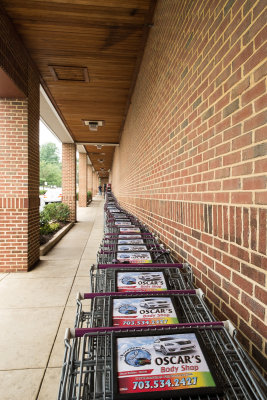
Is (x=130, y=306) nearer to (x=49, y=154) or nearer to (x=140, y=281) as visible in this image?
(x=140, y=281)

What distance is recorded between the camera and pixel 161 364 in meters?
1.12

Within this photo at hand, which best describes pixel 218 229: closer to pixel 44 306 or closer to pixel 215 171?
pixel 215 171

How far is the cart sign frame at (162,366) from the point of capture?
102 cm

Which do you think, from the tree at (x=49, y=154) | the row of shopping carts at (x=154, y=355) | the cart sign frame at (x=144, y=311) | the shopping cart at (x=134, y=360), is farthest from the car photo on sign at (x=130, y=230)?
the tree at (x=49, y=154)

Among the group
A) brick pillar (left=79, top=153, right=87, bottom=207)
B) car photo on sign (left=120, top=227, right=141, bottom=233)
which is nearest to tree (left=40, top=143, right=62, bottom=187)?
brick pillar (left=79, top=153, right=87, bottom=207)

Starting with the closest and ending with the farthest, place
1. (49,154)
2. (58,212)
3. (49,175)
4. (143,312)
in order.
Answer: (143,312), (58,212), (49,175), (49,154)

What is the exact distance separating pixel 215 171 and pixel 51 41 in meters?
4.32

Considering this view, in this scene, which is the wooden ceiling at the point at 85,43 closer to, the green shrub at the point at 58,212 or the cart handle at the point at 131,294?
the cart handle at the point at 131,294

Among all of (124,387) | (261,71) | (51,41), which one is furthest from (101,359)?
(51,41)

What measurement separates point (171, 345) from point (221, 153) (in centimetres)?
120

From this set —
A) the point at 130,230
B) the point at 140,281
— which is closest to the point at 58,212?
the point at 130,230

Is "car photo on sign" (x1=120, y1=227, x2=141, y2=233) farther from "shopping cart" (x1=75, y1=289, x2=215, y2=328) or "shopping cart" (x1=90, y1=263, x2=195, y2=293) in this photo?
"shopping cart" (x1=75, y1=289, x2=215, y2=328)

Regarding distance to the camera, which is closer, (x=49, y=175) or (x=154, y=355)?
(x=154, y=355)

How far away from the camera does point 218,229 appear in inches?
72.9
